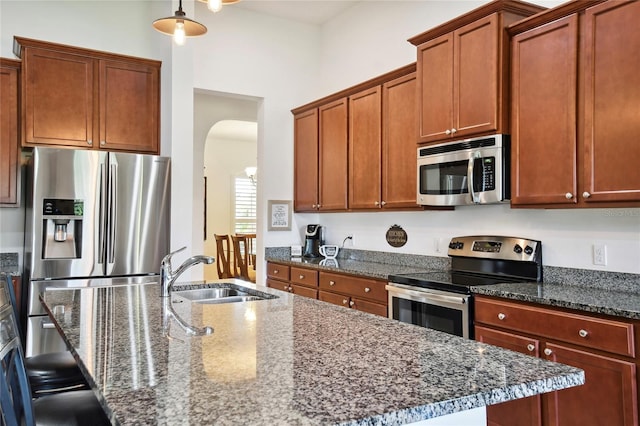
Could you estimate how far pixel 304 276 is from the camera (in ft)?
14.4

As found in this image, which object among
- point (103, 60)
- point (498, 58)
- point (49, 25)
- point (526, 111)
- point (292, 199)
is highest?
point (49, 25)

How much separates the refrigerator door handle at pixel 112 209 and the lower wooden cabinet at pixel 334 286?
1.58 meters

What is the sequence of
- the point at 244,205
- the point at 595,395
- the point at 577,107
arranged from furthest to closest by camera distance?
the point at 244,205, the point at 577,107, the point at 595,395

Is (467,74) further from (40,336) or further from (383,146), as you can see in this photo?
(40,336)

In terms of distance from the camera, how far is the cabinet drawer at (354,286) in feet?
11.5

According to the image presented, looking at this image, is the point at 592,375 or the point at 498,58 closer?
the point at 592,375

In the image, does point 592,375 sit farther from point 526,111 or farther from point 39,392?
point 39,392

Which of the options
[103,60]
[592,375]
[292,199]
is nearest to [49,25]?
[103,60]

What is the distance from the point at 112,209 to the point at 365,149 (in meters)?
2.07

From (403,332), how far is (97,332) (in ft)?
3.14

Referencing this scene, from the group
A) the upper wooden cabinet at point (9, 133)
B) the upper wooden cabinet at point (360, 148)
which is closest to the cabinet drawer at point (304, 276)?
the upper wooden cabinet at point (360, 148)

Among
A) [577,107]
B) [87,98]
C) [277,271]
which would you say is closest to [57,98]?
[87,98]

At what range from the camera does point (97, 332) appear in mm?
1545

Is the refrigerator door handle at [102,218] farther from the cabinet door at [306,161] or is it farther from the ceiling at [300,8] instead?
the ceiling at [300,8]
